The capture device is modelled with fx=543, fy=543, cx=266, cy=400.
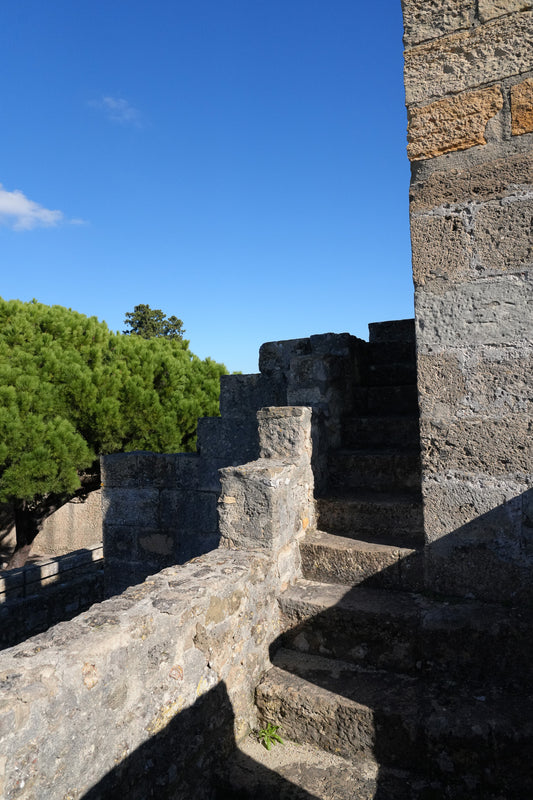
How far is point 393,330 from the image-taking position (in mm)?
4621

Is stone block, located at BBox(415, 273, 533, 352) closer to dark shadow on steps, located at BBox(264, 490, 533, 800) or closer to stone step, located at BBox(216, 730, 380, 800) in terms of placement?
dark shadow on steps, located at BBox(264, 490, 533, 800)

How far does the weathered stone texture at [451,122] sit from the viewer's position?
2.56 metres

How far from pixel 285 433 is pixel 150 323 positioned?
28604 millimetres

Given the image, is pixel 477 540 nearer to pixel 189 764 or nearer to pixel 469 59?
pixel 189 764

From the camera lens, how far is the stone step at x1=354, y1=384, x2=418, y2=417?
3.92 metres

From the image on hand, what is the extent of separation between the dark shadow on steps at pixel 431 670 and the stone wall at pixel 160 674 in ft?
0.79

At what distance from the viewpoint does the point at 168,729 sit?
1.88 metres

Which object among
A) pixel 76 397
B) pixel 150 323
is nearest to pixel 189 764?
pixel 76 397

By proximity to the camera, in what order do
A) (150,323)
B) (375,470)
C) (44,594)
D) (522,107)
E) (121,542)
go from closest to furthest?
(522,107) → (375,470) → (121,542) → (44,594) → (150,323)

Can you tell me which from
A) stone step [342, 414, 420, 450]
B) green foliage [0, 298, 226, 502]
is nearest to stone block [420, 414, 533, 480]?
stone step [342, 414, 420, 450]

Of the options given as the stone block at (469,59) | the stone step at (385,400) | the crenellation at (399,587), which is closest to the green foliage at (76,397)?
the stone step at (385,400)

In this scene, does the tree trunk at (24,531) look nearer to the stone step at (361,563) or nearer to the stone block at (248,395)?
the stone block at (248,395)

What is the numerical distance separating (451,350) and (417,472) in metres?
0.89

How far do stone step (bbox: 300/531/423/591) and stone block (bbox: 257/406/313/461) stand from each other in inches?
19.2
